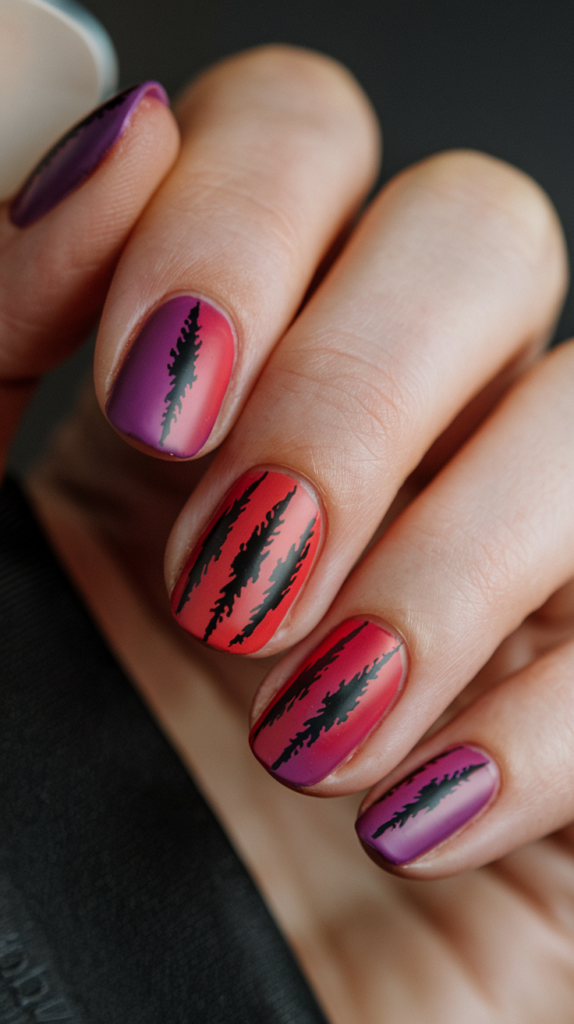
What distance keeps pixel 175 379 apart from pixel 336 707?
25 cm

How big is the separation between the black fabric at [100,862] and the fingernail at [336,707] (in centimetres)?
12

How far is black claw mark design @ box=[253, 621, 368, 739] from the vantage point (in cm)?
52

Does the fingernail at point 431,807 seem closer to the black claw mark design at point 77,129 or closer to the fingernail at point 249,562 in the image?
the fingernail at point 249,562

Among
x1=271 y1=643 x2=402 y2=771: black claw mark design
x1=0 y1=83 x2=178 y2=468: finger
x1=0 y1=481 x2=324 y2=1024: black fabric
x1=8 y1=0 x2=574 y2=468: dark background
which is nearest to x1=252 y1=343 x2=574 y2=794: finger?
x1=271 y1=643 x2=402 y2=771: black claw mark design

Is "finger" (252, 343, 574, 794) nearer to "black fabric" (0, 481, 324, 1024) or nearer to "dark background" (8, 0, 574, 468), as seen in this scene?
"black fabric" (0, 481, 324, 1024)

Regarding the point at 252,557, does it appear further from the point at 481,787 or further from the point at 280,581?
the point at 481,787

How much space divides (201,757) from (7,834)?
0.78ft

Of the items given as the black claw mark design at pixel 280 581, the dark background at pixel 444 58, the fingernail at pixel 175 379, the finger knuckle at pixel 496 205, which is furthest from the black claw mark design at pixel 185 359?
the dark background at pixel 444 58

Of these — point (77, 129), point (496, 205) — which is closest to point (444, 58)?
point (496, 205)

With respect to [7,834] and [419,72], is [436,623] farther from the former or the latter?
[419,72]

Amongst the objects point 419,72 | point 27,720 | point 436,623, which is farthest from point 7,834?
point 419,72

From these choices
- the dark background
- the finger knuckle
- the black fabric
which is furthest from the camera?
the dark background

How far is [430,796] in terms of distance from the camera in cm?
54

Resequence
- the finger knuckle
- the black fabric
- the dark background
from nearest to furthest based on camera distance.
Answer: the black fabric → the finger knuckle → the dark background
